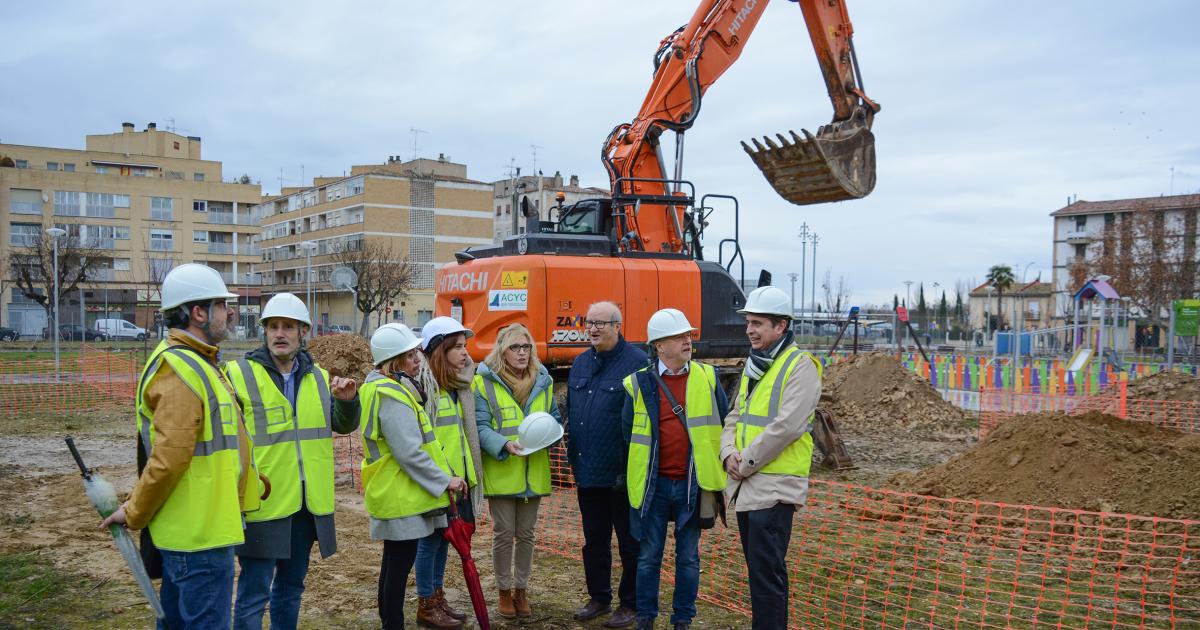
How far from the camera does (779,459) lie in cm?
430

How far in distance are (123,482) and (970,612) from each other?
8.59m

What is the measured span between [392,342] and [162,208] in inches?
2566

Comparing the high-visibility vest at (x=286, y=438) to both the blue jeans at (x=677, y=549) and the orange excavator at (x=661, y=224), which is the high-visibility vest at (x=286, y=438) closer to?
the blue jeans at (x=677, y=549)

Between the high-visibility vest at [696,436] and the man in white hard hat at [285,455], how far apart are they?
154cm

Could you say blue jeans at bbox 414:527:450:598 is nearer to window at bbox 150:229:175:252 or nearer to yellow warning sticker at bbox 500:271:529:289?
yellow warning sticker at bbox 500:271:529:289

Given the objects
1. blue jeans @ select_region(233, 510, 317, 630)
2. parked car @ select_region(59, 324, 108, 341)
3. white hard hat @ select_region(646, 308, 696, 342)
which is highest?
white hard hat @ select_region(646, 308, 696, 342)

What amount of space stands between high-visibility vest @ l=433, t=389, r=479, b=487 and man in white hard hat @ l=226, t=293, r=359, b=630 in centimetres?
52

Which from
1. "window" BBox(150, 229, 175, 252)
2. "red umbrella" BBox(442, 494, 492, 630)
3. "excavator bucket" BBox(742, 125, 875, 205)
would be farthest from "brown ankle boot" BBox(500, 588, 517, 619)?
"window" BBox(150, 229, 175, 252)

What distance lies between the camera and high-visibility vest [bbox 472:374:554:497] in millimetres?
5066

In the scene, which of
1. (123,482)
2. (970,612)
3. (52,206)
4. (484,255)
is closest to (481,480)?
(970,612)

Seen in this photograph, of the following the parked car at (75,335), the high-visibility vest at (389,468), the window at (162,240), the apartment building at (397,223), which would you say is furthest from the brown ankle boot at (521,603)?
the window at (162,240)

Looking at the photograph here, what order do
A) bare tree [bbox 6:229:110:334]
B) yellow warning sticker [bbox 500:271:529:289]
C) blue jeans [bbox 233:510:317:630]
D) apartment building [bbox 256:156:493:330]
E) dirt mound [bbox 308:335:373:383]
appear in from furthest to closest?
apartment building [bbox 256:156:493:330] < bare tree [bbox 6:229:110:334] < dirt mound [bbox 308:335:373:383] < yellow warning sticker [bbox 500:271:529:289] < blue jeans [bbox 233:510:317:630]

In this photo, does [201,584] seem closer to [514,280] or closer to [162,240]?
[514,280]

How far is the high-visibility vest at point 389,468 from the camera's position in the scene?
4.43 m
